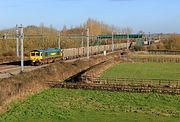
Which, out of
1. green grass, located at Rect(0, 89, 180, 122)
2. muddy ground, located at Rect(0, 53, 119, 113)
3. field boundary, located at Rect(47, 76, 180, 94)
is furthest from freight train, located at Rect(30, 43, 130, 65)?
green grass, located at Rect(0, 89, 180, 122)

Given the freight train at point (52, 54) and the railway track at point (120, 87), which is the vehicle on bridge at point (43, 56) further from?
the railway track at point (120, 87)

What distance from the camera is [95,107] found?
24594 mm

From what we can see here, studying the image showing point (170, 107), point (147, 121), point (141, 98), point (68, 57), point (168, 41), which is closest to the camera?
point (147, 121)

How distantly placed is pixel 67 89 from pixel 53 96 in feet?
11.9

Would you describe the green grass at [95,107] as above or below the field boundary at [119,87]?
below

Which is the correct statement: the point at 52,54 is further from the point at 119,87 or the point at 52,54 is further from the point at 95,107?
the point at 95,107

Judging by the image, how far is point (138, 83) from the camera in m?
32.5

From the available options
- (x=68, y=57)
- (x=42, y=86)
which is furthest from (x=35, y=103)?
(x=68, y=57)

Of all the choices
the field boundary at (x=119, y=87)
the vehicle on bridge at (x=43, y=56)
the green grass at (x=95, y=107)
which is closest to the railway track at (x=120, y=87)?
the field boundary at (x=119, y=87)

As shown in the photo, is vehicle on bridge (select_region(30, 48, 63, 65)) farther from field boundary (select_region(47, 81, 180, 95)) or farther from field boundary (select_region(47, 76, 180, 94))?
field boundary (select_region(47, 81, 180, 95))

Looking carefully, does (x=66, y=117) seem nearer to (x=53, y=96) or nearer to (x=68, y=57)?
(x=53, y=96)

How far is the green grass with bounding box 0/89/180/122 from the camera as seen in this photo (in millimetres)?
21516

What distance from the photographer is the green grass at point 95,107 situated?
21.5 m

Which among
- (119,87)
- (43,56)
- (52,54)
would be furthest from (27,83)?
(52,54)
